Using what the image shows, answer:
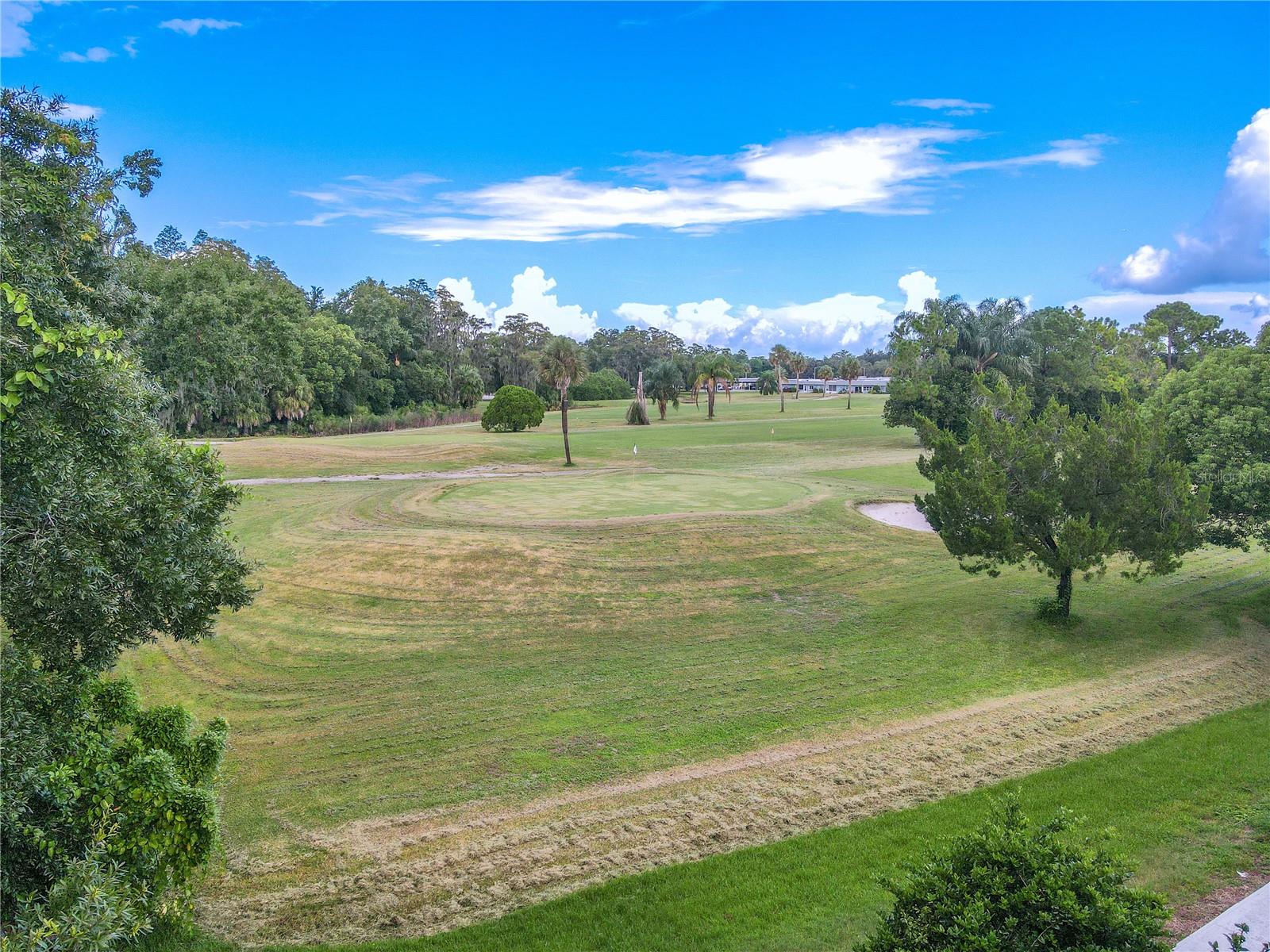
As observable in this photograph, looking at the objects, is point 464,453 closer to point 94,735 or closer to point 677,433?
point 677,433

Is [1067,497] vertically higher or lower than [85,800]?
higher

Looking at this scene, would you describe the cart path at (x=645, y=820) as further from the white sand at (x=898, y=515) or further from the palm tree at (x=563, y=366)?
the palm tree at (x=563, y=366)

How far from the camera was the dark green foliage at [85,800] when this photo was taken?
7145 mm

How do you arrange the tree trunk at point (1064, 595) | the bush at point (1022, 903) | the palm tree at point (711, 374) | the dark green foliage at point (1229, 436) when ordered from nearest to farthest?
the bush at point (1022, 903), the dark green foliage at point (1229, 436), the tree trunk at point (1064, 595), the palm tree at point (711, 374)

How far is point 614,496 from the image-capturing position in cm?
3353

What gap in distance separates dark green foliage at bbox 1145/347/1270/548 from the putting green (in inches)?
540

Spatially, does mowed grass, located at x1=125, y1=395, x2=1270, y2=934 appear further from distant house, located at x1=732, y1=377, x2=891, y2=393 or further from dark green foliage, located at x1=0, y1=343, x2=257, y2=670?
distant house, located at x1=732, y1=377, x2=891, y2=393

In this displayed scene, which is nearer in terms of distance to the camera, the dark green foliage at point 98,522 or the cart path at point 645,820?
the dark green foliage at point 98,522

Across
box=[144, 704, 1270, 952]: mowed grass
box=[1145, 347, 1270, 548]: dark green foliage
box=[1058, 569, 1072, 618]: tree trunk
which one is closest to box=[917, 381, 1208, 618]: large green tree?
box=[1058, 569, 1072, 618]: tree trunk

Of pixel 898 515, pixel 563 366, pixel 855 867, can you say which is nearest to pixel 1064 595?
pixel 855 867

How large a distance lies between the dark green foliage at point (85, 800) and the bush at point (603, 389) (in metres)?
105

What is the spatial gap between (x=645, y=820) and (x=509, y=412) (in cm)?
5647

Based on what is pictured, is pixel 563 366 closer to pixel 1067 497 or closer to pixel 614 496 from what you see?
pixel 614 496

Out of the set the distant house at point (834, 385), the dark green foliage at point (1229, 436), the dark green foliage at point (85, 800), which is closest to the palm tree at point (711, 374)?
the dark green foliage at point (1229, 436)
